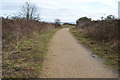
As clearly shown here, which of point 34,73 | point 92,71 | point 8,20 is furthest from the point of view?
point 8,20

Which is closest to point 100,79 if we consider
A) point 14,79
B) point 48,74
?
point 48,74

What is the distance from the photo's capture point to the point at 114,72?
18.2ft

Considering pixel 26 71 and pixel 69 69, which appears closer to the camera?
pixel 26 71

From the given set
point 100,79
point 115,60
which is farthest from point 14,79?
point 115,60

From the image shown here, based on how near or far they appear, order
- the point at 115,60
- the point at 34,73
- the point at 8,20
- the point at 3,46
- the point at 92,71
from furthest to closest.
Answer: the point at 8,20, the point at 3,46, the point at 115,60, the point at 92,71, the point at 34,73

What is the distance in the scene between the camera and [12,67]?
582cm

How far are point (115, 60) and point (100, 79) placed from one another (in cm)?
243

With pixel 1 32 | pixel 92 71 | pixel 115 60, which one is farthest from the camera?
pixel 1 32

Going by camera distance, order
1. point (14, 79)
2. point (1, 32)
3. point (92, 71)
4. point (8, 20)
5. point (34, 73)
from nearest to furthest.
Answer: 1. point (14, 79)
2. point (34, 73)
3. point (92, 71)
4. point (1, 32)
5. point (8, 20)

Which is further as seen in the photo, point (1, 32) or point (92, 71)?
point (1, 32)

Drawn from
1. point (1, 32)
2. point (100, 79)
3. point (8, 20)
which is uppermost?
point (8, 20)

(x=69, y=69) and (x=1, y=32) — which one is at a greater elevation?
(x=1, y=32)

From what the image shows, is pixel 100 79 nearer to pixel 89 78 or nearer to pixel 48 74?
pixel 89 78

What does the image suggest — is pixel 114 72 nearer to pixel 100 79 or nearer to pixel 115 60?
pixel 100 79
